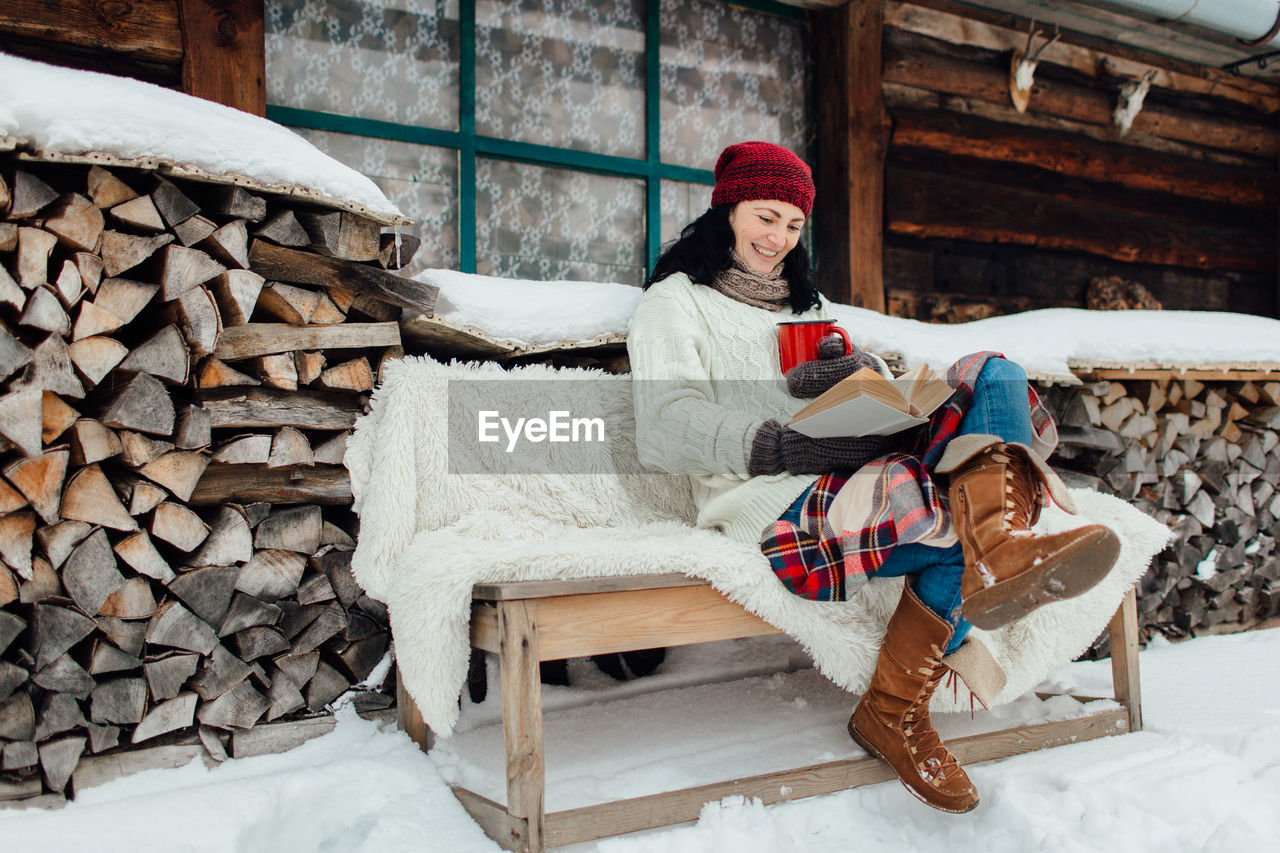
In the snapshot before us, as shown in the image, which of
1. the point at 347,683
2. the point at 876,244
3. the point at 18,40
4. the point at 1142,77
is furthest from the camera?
the point at 1142,77

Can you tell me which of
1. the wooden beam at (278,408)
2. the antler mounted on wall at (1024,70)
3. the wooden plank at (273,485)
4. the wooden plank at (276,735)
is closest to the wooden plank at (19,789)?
the wooden plank at (276,735)

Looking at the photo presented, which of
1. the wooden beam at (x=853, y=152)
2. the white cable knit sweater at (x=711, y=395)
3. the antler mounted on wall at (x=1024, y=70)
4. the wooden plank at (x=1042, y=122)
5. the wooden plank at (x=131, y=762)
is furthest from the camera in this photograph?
the antler mounted on wall at (x=1024, y=70)

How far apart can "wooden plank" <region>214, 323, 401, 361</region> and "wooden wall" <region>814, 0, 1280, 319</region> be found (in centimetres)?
199

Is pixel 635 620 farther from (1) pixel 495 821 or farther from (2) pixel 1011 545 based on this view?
(2) pixel 1011 545

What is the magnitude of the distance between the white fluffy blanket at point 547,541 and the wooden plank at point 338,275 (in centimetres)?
15

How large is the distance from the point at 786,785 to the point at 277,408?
1.29 m

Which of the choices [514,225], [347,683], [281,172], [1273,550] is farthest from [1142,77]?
[347,683]

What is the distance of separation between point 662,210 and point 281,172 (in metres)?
1.72

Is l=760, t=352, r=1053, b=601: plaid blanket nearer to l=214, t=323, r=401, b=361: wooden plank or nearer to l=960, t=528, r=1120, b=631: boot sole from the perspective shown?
l=960, t=528, r=1120, b=631: boot sole

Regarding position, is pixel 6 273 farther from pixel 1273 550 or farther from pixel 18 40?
pixel 1273 550

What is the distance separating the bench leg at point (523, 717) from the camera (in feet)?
4.58

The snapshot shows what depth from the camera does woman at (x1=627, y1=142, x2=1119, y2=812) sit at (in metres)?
1.39

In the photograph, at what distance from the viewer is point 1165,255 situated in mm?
4031

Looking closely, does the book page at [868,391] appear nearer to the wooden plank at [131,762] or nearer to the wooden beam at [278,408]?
the wooden beam at [278,408]
